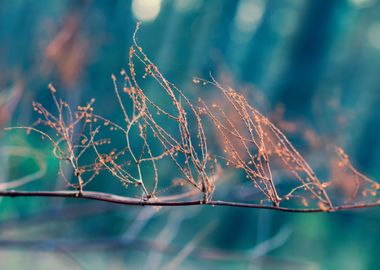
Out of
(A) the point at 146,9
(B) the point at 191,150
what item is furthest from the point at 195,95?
(A) the point at 146,9

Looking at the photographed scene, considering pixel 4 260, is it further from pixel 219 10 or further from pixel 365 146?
pixel 365 146

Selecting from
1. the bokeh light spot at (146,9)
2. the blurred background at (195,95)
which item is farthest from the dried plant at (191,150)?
the bokeh light spot at (146,9)

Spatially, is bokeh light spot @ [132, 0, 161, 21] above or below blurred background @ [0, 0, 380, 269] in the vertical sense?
above

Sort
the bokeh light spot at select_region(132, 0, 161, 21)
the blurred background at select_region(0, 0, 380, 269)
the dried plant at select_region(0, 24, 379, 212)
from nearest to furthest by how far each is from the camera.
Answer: the dried plant at select_region(0, 24, 379, 212), the blurred background at select_region(0, 0, 380, 269), the bokeh light spot at select_region(132, 0, 161, 21)

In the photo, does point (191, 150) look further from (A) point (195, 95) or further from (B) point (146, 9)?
(B) point (146, 9)

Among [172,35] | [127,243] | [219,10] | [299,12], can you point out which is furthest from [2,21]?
[127,243]

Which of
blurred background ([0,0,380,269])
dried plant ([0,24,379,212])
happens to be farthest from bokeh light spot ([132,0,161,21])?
dried plant ([0,24,379,212])

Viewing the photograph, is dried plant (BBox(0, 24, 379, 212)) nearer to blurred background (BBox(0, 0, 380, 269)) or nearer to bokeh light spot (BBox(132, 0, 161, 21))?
blurred background (BBox(0, 0, 380, 269))

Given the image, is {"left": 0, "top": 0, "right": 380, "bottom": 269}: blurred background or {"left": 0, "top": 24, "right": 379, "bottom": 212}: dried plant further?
{"left": 0, "top": 0, "right": 380, "bottom": 269}: blurred background
